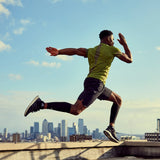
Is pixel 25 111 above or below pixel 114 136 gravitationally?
above

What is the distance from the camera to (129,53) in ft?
21.2

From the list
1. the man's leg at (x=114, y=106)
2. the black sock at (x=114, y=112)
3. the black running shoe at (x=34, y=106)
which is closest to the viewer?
the black running shoe at (x=34, y=106)

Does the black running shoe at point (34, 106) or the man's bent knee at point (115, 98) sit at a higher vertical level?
the man's bent knee at point (115, 98)

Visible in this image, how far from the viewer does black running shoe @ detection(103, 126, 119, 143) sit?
21.6 feet

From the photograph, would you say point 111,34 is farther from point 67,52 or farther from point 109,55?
point 67,52

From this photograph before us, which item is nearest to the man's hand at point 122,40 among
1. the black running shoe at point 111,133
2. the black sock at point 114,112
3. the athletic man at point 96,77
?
the athletic man at point 96,77

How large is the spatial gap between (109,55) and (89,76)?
0.63 metres

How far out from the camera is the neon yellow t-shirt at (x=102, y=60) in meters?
6.27

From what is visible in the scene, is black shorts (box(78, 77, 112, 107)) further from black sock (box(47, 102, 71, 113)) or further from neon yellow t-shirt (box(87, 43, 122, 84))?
black sock (box(47, 102, 71, 113))

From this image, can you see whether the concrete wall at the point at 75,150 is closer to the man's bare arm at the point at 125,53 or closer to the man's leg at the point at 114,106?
the man's leg at the point at 114,106

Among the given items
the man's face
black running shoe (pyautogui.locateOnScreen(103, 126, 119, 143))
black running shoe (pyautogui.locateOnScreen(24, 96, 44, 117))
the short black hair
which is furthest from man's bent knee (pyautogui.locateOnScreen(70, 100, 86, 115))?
the short black hair

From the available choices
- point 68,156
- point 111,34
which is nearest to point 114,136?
point 68,156

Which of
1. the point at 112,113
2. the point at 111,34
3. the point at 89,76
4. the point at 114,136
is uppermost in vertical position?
the point at 111,34

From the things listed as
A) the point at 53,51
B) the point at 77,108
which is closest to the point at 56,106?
the point at 77,108
